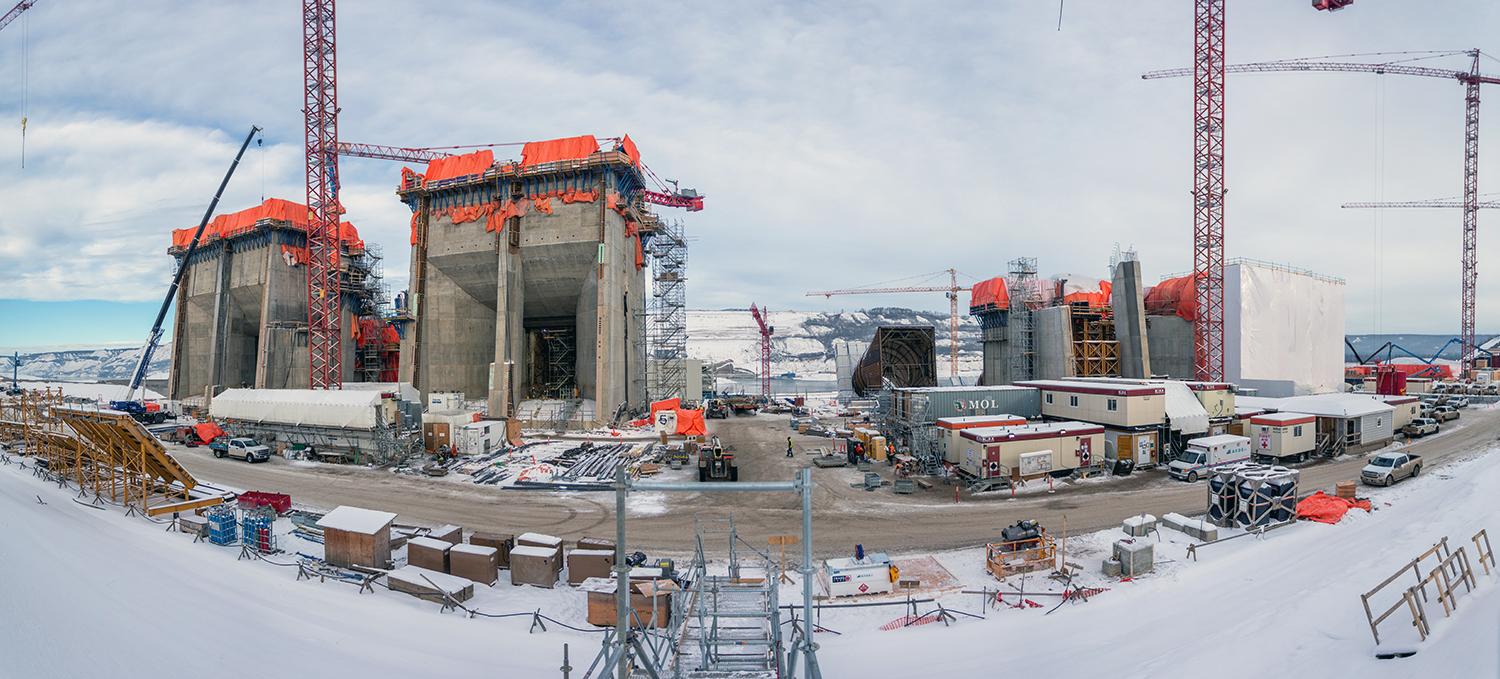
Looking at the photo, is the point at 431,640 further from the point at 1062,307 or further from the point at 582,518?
the point at 1062,307

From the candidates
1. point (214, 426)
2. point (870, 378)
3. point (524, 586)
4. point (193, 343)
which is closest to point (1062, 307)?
point (870, 378)

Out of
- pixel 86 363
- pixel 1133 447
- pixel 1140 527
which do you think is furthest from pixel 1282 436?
pixel 86 363

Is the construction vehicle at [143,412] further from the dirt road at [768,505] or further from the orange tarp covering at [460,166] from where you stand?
the orange tarp covering at [460,166]

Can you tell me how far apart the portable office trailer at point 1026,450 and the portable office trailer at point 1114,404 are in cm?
228

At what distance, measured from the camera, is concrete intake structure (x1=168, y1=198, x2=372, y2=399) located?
56.0 m

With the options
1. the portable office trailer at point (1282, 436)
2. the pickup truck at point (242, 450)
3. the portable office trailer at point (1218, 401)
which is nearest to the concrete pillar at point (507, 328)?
the pickup truck at point (242, 450)

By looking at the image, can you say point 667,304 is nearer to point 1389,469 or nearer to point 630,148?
point 630,148

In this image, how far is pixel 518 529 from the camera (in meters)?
20.8

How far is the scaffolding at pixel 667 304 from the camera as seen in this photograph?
5684 centimetres

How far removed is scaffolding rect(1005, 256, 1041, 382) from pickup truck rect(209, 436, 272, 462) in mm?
56725

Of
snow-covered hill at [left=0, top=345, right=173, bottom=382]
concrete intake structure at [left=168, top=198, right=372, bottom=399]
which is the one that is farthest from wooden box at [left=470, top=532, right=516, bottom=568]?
snow-covered hill at [left=0, top=345, right=173, bottom=382]

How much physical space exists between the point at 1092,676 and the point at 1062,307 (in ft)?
159

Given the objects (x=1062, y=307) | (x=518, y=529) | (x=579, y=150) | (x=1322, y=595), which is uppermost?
(x=579, y=150)

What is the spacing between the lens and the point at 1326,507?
1992cm
